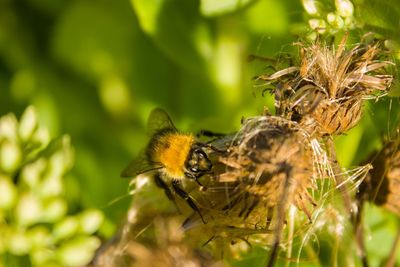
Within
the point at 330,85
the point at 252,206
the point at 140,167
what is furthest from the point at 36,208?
the point at 330,85

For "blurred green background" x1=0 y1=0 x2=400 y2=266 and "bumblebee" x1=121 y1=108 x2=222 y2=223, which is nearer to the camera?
"bumblebee" x1=121 y1=108 x2=222 y2=223

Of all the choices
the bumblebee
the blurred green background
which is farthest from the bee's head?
the blurred green background

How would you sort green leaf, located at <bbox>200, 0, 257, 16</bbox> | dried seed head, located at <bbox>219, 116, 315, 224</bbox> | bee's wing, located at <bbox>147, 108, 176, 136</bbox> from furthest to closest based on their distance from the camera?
green leaf, located at <bbox>200, 0, 257, 16</bbox> < bee's wing, located at <bbox>147, 108, 176, 136</bbox> < dried seed head, located at <bbox>219, 116, 315, 224</bbox>

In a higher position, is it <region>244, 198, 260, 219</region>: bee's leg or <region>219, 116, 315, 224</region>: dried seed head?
<region>219, 116, 315, 224</region>: dried seed head

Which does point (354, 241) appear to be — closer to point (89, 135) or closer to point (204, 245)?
point (204, 245)

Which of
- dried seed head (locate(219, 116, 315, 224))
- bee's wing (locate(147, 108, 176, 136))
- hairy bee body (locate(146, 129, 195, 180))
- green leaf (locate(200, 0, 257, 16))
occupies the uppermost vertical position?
green leaf (locate(200, 0, 257, 16))

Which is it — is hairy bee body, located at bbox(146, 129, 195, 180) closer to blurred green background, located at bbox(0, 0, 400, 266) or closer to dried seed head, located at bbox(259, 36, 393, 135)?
dried seed head, located at bbox(259, 36, 393, 135)
